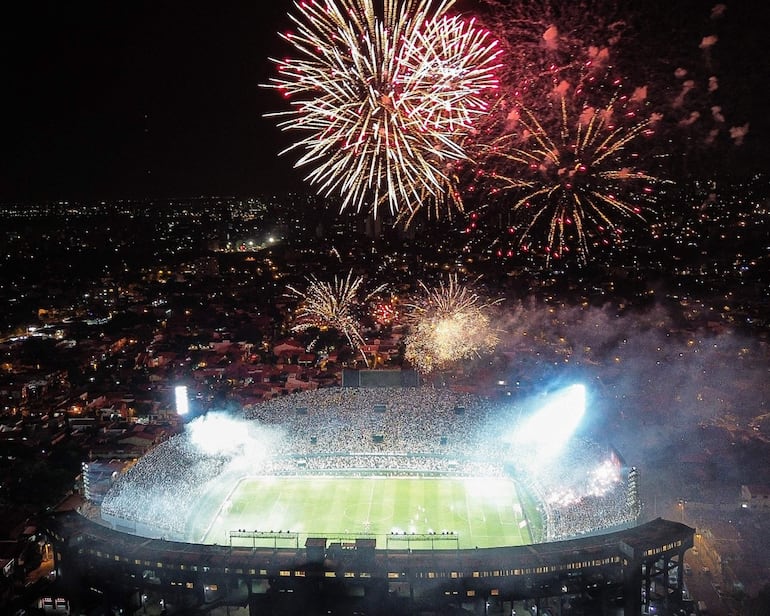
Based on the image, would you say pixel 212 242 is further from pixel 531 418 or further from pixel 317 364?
pixel 531 418

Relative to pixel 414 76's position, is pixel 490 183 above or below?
above

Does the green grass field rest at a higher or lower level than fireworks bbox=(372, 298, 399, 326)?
lower

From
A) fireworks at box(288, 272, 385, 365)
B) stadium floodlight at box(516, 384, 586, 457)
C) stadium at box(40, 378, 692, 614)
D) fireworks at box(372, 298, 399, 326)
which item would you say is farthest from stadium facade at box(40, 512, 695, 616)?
fireworks at box(372, 298, 399, 326)

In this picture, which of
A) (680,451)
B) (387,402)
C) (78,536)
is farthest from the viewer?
(387,402)

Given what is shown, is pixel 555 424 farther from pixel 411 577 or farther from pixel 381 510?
pixel 411 577

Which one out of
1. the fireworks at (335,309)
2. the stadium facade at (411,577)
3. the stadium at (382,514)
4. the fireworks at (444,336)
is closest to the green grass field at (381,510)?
the stadium at (382,514)

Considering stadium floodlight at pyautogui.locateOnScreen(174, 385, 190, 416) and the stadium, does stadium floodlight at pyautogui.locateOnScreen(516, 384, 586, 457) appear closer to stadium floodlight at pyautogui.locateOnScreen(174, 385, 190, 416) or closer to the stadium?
the stadium

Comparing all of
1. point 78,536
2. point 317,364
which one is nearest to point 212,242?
point 317,364
